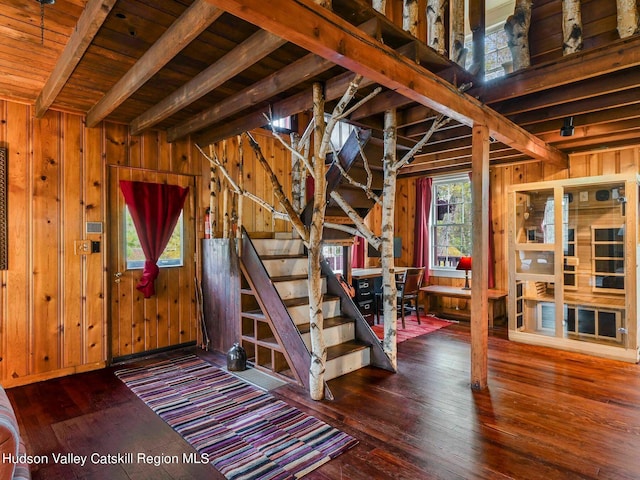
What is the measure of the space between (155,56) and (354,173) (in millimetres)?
2463

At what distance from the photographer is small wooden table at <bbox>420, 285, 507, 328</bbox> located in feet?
18.4

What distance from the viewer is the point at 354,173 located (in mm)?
4336

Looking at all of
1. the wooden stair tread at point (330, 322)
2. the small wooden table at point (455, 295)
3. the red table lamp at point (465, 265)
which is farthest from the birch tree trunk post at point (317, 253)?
the red table lamp at point (465, 265)

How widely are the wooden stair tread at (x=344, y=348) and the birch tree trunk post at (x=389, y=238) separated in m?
0.31

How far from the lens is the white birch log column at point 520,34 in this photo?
338cm

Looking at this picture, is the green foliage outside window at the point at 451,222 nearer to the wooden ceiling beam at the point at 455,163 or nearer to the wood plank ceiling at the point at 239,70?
the wooden ceiling beam at the point at 455,163

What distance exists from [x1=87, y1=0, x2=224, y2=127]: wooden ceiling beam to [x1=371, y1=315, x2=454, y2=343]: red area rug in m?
4.10

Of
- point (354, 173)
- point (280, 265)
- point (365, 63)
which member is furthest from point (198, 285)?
point (365, 63)

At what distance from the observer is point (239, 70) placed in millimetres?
2582

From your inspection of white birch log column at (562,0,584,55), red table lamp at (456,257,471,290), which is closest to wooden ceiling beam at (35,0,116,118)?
white birch log column at (562,0,584,55)

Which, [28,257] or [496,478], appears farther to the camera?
[28,257]

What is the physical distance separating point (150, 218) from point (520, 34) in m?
4.28

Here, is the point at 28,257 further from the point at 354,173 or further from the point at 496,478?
the point at 496,478

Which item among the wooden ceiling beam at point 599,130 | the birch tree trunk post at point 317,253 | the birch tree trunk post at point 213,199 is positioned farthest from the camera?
the birch tree trunk post at point 213,199
